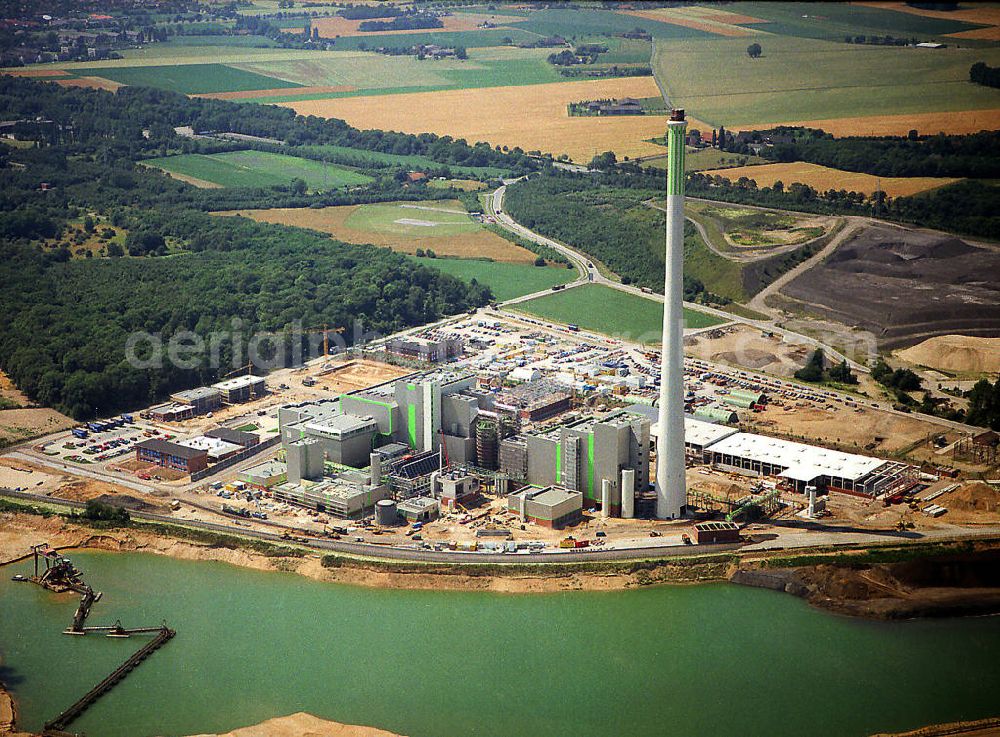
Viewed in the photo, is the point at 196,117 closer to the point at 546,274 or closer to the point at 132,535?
the point at 546,274

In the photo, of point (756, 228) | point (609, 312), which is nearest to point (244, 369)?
point (609, 312)

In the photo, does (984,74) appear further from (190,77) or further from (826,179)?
(190,77)

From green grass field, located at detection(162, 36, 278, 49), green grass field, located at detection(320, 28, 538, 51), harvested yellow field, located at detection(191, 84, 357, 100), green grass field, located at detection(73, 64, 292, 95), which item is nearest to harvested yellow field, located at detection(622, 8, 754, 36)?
green grass field, located at detection(320, 28, 538, 51)

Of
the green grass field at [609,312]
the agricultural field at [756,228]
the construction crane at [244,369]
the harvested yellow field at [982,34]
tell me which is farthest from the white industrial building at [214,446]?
the harvested yellow field at [982,34]

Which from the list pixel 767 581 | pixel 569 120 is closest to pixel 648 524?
pixel 767 581

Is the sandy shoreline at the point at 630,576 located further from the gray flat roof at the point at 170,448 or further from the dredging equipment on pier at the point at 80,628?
the gray flat roof at the point at 170,448

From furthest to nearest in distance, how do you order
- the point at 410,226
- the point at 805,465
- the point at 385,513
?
the point at 410,226
the point at 805,465
the point at 385,513
